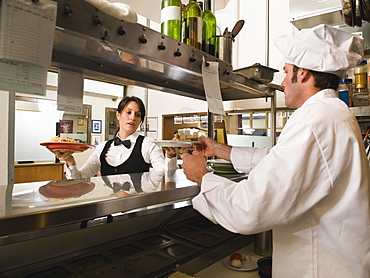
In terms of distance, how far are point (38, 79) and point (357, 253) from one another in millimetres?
1009

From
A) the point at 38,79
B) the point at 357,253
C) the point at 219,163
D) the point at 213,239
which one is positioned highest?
the point at 38,79

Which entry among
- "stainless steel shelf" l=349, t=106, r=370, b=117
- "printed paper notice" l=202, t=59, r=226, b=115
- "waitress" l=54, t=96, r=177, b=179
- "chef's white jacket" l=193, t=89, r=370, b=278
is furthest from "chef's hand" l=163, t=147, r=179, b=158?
"stainless steel shelf" l=349, t=106, r=370, b=117

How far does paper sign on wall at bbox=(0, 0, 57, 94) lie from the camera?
0.54 meters

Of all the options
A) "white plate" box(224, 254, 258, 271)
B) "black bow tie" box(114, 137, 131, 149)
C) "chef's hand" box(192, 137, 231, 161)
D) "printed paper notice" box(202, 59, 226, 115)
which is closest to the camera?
"printed paper notice" box(202, 59, 226, 115)

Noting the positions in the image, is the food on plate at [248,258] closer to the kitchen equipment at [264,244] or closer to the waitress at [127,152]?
the kitchen equipment at [264,244]

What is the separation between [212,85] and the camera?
117 cm

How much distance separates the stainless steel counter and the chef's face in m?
0.50

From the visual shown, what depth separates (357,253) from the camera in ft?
2.85

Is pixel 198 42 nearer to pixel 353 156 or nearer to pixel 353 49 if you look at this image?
pixel 353 49

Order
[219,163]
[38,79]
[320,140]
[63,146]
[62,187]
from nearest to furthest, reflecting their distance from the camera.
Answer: [38,79], [320,140], [62,187], [63,146], [219,163]

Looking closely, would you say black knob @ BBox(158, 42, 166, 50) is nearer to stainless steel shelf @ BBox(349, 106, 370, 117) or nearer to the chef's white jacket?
the chef's white jacket

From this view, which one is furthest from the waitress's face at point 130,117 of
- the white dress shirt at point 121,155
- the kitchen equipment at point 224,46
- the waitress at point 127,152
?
the kitchen equipment at point 224,46

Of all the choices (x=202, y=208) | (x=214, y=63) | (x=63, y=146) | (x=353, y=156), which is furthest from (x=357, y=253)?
(x=63, y=146)

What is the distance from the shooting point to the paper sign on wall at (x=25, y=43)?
54 centimetres
